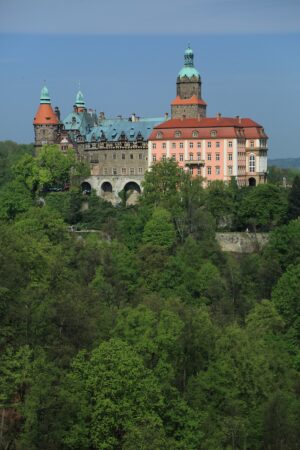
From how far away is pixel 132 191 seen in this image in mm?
92375

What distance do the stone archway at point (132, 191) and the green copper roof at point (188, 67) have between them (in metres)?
9.85

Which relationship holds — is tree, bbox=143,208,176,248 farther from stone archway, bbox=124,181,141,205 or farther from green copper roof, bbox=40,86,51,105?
green copper roof, bbox=40,86,51,105

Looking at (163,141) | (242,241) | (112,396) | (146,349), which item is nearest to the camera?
(112,396)

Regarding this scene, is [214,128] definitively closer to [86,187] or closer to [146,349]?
[86,187]

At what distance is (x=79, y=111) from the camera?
99562 mm

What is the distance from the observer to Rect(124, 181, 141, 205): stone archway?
91.7 m

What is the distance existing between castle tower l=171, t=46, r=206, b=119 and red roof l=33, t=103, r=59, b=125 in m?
10.5

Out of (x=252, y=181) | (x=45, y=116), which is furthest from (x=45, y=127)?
(x=252, y=181)

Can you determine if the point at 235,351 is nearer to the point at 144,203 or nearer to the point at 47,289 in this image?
the point at 47,289

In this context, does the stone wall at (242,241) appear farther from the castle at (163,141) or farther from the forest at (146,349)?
the castle at (163,141)

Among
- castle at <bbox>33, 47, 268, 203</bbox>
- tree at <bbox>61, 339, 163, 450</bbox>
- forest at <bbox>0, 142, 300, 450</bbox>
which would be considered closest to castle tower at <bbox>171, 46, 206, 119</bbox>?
castle at <bbox>33, 47, 268, 203</bbox>

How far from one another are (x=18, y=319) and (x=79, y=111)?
57512 millimetres

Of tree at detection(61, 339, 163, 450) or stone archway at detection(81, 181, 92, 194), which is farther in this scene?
stone archway at detection(81, 181, 92, 194)

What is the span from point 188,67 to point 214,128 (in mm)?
7186
